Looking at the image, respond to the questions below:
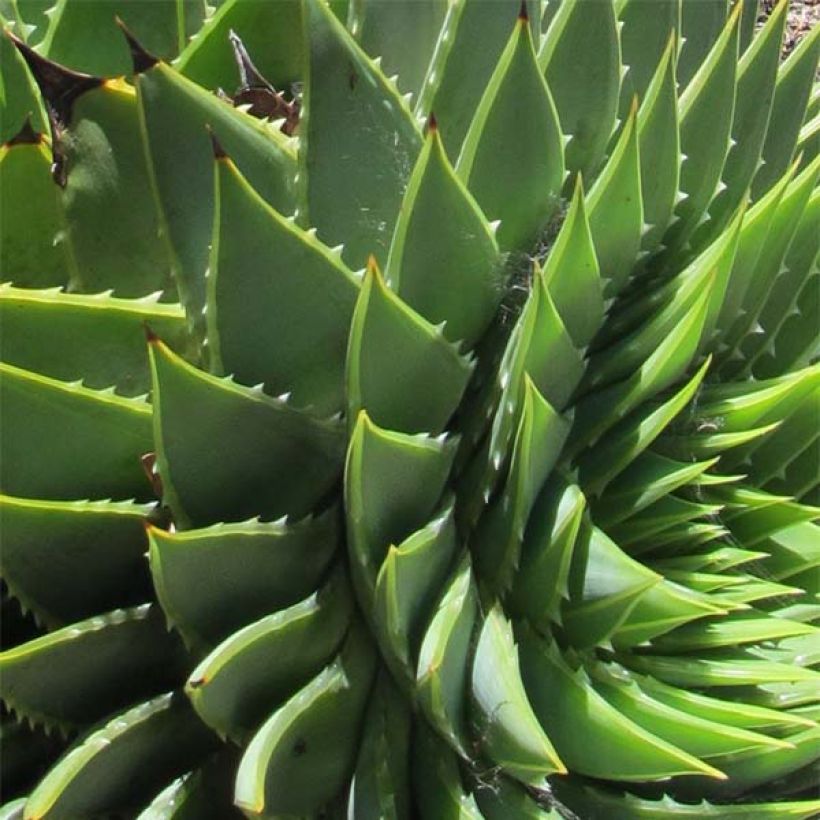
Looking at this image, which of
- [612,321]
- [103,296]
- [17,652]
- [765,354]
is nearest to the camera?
[17,652]

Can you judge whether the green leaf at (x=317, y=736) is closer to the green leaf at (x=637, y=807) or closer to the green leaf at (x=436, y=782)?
the green leaf at (x=436, y=782)

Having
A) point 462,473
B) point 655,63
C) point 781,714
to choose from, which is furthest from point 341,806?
point 655,63

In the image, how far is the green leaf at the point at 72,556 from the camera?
115cm

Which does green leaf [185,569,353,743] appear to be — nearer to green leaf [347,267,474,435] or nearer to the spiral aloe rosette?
the spiral aloe rosette

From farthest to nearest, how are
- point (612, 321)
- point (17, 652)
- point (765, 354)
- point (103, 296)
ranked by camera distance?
point (765, 354) → point (612, 321) → point (103, 296) → point (17, 652)

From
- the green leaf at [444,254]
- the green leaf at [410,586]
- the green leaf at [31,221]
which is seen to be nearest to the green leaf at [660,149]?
the green leaf at [444,254]

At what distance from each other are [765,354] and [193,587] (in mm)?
919

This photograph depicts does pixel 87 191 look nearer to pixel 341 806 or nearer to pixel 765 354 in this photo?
pixel 341 806

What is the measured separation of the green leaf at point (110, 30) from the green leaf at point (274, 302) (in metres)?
0.49

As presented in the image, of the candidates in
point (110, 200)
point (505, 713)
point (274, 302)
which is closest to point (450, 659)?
point (505, 713)

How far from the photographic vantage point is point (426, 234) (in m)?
1.18

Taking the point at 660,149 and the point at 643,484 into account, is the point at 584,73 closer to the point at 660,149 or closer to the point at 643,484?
the point at 660,149

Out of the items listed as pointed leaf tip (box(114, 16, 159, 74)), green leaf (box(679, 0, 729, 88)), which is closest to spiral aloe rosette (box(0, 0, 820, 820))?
pointed leaf tip (box(114, 16, 159, 74))

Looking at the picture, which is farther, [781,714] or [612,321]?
[612,321]
